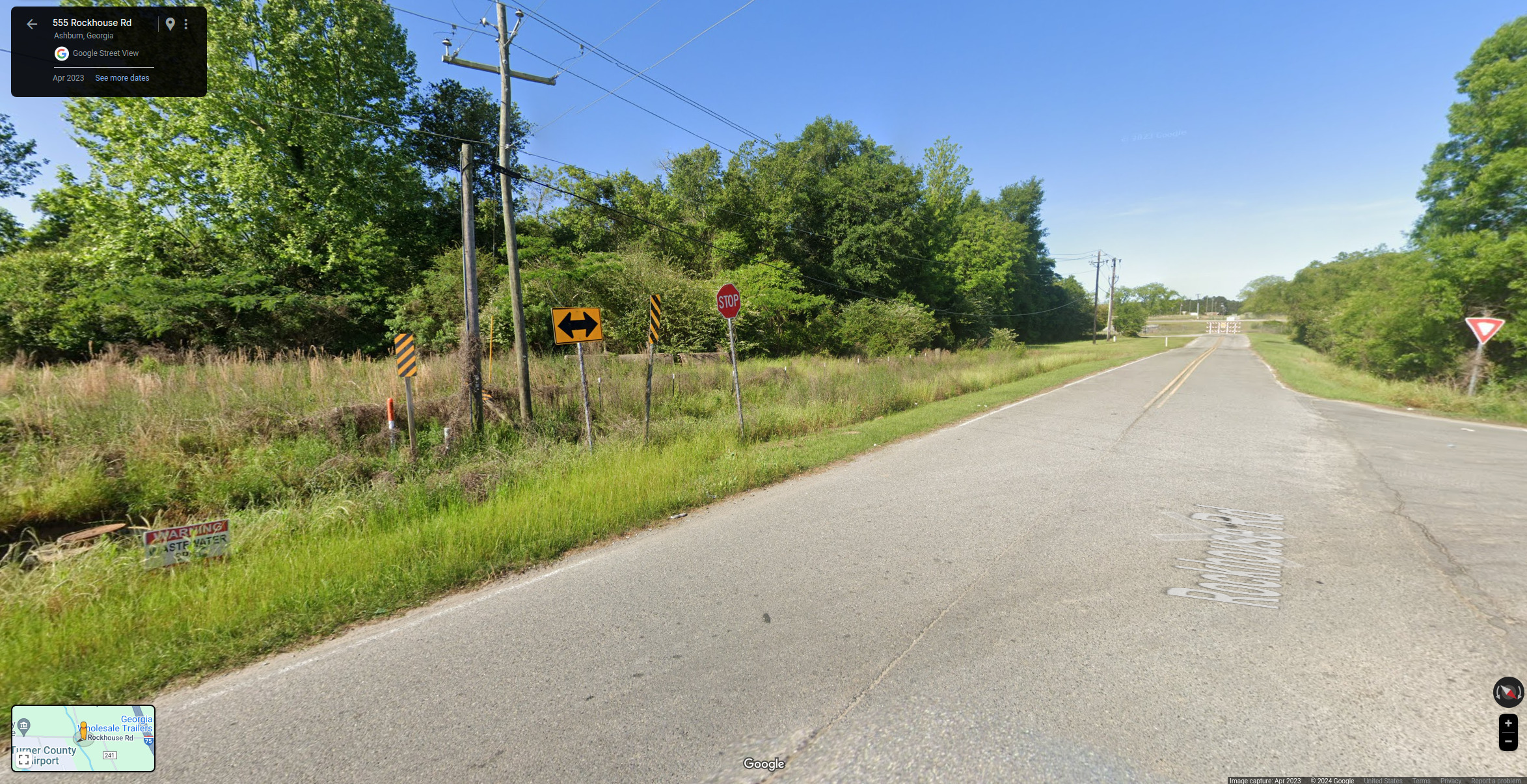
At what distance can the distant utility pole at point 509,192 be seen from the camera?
1077 cm

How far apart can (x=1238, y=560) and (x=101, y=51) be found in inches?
620

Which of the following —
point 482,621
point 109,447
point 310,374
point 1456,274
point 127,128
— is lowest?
point 482,621

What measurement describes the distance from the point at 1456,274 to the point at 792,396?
71.7ft

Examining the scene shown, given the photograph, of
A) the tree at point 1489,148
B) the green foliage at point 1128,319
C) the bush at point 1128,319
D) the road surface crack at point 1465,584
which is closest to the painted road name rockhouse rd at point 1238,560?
the road surface crack at point 1465,584

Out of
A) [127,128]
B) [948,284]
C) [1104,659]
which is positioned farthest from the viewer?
[948,284]

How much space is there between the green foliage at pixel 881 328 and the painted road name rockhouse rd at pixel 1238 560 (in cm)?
2365

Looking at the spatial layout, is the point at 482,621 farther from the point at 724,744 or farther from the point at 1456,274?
the point at 1456,274

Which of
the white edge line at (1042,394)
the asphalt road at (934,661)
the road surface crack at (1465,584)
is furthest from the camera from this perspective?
the white edge line at (1042,394)

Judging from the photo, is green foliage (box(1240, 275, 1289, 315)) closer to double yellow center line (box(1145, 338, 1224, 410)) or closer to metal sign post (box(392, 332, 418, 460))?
double yellow center line (box(1145, 338, 1224, 410))

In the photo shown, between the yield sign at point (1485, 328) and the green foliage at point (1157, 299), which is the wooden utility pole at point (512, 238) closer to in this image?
the yield sign at point (1485, 328)

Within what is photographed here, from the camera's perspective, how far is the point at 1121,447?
944 cm

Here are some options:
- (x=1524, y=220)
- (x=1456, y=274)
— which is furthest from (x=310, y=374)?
(x=1524, y=220)

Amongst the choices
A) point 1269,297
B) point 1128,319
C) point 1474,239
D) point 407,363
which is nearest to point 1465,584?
point 407,363

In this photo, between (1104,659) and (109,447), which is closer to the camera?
(1104,659)
